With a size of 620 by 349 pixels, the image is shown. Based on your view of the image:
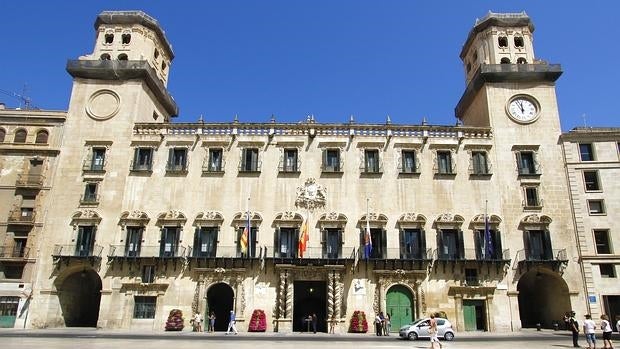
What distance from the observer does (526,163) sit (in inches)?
1657

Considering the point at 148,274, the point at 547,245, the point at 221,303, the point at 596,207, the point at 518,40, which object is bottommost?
the point at 221,303

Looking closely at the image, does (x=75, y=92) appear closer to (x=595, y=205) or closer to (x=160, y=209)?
(x=160, y=209)

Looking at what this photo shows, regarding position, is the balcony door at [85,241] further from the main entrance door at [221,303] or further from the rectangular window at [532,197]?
the rectangular window at [532,197]

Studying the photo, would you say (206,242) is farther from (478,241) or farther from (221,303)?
(478,241)

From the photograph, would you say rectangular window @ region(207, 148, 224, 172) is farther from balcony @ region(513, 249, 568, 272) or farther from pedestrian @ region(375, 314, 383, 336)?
balcony @ region(513, 249, 568, 272)

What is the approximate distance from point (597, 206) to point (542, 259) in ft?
24.5

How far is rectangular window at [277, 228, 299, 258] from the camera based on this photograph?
1548 inches

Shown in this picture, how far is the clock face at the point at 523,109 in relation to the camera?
4369cm

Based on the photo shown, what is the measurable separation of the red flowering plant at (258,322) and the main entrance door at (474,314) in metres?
15.9

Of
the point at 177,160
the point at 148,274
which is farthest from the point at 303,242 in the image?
the point at 177,160

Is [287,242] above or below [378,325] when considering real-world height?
above

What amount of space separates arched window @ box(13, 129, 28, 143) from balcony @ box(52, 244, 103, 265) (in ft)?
35.3

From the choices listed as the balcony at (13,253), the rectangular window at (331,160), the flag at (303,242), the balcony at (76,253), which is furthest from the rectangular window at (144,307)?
the rectangular window at (331,160)

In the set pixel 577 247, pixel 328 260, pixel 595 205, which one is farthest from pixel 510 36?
pixel 328 260
